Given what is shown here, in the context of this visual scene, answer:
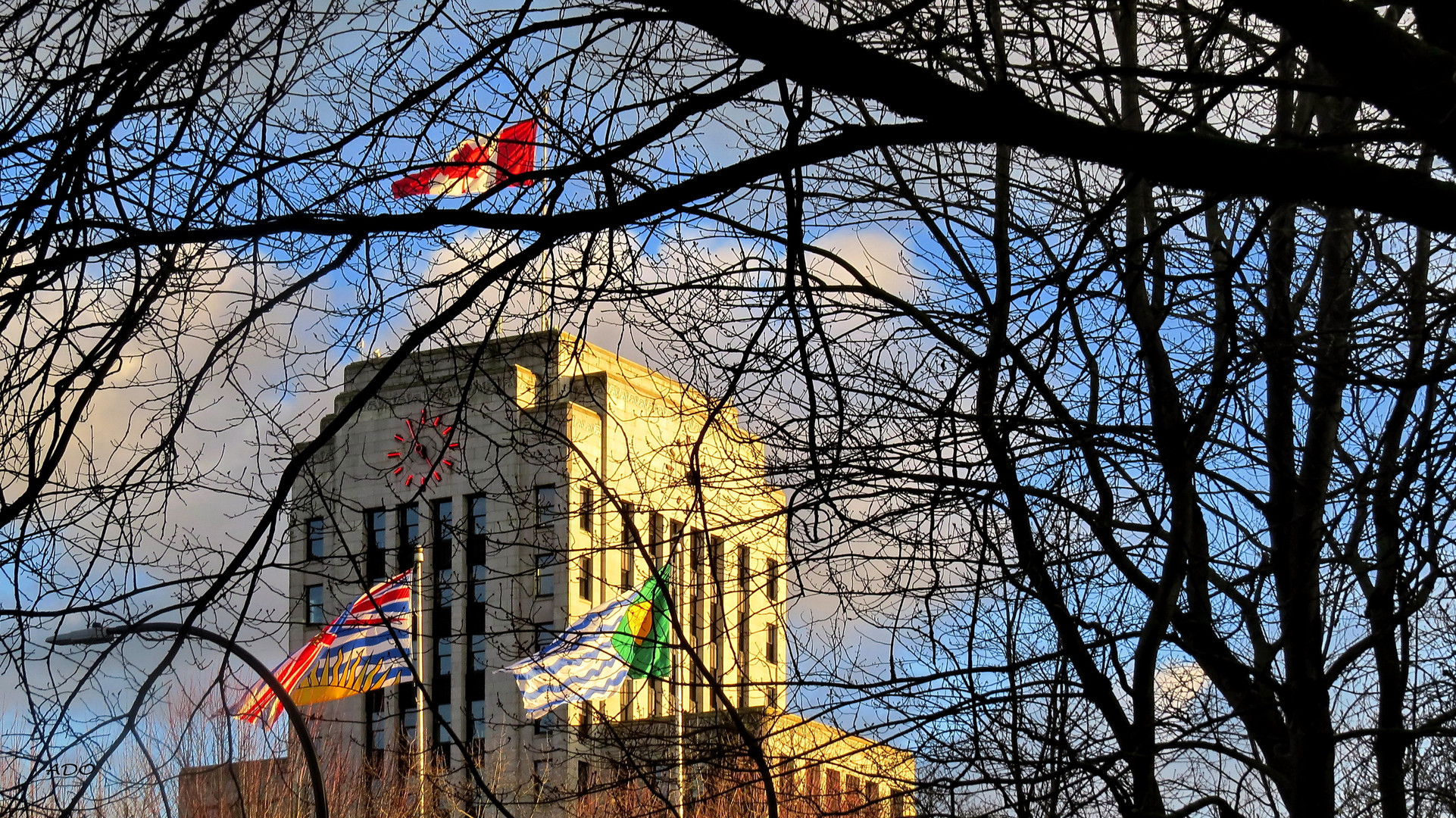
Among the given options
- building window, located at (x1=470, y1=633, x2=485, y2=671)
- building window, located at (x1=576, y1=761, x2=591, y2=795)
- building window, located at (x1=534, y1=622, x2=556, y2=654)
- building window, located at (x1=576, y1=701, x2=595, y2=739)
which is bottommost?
building window, located at (x1=576, y1=761, x2=591, y2=795)

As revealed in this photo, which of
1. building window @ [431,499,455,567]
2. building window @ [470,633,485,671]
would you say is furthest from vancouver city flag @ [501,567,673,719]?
building window @ [431,499,455,567]

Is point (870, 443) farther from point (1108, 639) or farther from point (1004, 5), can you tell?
point (1004, 5)

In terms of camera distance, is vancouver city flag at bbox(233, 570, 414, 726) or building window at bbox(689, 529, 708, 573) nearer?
building window at bbox(689, 529, 708, 573)

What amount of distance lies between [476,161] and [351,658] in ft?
57.1

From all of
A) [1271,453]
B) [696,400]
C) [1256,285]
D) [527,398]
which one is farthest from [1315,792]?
[527,398]

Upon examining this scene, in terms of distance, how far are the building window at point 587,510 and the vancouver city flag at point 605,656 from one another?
500 mm

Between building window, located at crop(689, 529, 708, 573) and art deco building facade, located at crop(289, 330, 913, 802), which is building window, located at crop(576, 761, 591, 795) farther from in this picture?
building window, located at crop(689, 529, 708, 573)

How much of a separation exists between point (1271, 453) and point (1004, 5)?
2.37m

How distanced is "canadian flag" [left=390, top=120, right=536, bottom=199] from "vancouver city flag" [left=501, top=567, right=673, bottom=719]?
1885mm

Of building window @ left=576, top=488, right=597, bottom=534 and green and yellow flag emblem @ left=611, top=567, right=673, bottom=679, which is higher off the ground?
building window @ left=576, top=488, right=597, bottom=534

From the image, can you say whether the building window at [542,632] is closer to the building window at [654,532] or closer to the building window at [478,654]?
the building window at [478,654]

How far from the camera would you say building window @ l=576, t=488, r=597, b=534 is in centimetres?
736

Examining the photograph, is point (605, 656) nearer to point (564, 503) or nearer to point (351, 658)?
point (564, 503)

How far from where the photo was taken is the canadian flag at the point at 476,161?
20.0ft
